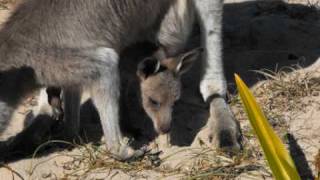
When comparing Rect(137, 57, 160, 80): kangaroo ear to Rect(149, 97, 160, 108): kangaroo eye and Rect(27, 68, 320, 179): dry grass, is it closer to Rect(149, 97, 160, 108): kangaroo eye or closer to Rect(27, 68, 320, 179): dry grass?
Rect(149, 97, 160, 108): kangaroo eye

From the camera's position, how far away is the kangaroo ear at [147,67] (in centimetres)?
428

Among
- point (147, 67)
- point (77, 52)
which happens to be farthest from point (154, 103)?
point (77, 52)

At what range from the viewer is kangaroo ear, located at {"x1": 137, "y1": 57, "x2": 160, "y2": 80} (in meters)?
4.28

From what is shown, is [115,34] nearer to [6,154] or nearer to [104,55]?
[104,55]

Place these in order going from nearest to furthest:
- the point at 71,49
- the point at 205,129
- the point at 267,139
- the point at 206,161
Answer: the point at 267,139
the point at 71,49
the point at 206,161
the point at 205,129

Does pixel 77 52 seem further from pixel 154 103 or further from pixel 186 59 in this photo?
pixel 186 59

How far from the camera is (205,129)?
4.49 meters

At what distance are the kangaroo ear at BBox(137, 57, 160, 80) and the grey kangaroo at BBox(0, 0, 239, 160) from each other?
15cm

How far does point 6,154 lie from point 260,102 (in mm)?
1629

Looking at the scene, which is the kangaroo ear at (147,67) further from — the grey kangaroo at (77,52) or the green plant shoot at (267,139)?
the green plant shoot at (267,139)

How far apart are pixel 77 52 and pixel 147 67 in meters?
0.51

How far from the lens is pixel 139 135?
14.6ft

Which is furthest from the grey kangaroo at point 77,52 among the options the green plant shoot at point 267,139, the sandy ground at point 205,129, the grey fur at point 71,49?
the green plant shoot at point 267,139

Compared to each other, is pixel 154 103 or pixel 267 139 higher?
pixel 154 103
